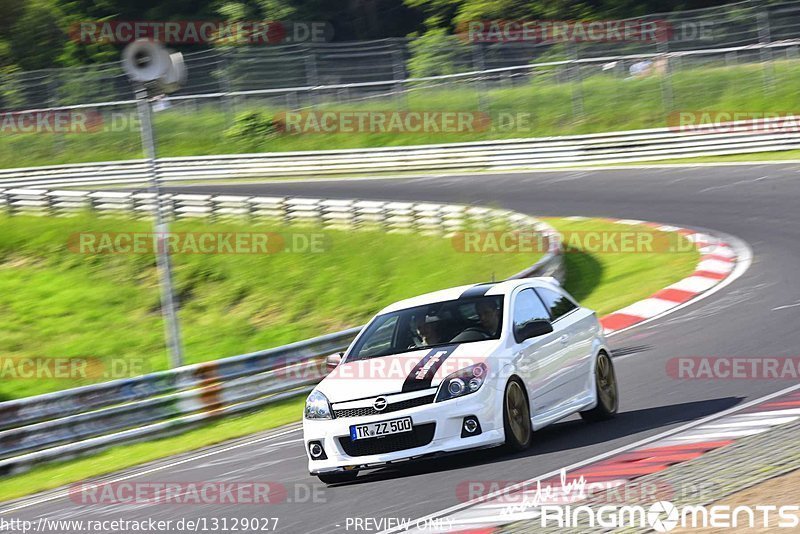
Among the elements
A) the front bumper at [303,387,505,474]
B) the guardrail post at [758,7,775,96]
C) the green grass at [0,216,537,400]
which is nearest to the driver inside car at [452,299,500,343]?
the front bumper at [303,387,505,474]

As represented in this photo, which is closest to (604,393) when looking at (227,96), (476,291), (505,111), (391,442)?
(476,291)

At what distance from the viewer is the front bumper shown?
27.2 ft

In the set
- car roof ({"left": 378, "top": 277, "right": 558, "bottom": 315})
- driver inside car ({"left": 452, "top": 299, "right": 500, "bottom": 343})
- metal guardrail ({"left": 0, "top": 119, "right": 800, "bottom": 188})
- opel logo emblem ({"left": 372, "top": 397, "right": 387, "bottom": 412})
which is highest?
car roof ({"left": 378, "top": 277, "right": 558, "bottom": 315})

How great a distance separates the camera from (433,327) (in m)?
9.34

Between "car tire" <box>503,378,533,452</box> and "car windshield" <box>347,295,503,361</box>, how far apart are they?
46cm

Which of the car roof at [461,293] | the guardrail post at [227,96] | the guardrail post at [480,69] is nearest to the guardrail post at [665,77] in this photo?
the guardrail post at [480,69]

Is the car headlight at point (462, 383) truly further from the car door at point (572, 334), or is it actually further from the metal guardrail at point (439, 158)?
the metal guardrail at point (439, 158)

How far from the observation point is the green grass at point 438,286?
479 inches

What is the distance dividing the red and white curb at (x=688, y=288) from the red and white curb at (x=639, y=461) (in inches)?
237

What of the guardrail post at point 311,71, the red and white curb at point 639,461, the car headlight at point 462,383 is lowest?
the red and white curb at point 639,461

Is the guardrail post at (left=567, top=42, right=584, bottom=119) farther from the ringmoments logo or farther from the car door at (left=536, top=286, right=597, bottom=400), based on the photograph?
the ringmoments logo

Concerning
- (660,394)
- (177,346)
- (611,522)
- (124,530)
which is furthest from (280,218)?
(611,522)

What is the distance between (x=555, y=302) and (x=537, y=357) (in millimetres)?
1037

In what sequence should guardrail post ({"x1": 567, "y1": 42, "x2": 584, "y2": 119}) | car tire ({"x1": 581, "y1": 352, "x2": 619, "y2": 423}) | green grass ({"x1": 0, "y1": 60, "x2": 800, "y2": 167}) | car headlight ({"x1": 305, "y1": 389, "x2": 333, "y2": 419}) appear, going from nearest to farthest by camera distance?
car headlight ({"x1": 305, "y1": 389, "x2": 333, "y2": 419})
car tire ({"x1": 581, "y1": 352, "x2": 619, "y2": 423})
green grass ({"x1": 0, "y1": 60, "x2": 800, "y2": 167})
guardrail post ({"x1": 567, "y1": 42, "x2": 584, "y2": 119})
